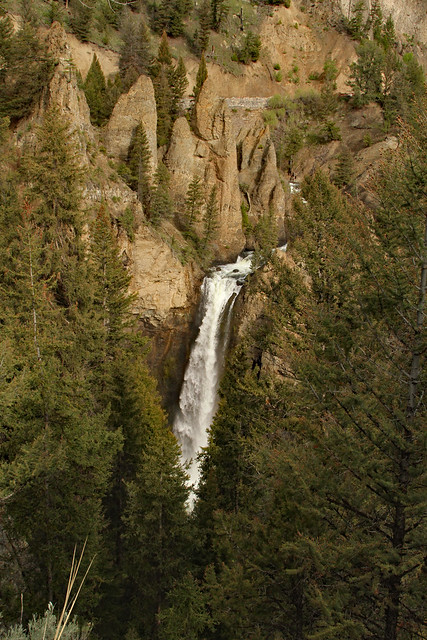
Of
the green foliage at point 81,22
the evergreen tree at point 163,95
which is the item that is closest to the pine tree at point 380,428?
the evergreen tree at point 163,95

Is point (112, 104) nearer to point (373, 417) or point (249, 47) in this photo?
point (249, 47)

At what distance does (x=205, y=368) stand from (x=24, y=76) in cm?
2176

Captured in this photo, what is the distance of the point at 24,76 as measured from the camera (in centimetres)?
2650

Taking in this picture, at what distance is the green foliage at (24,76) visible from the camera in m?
26.4

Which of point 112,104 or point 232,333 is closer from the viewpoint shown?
point 232,333

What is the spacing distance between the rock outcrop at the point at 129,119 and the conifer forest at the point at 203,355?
Result: 16 cm

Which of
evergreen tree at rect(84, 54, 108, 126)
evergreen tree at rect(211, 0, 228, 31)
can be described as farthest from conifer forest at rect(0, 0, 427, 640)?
evergreen tree at rect(211, 0, 228, 31)

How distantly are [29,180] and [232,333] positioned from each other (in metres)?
14.6

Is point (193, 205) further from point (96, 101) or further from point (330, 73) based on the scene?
point (330, 73)

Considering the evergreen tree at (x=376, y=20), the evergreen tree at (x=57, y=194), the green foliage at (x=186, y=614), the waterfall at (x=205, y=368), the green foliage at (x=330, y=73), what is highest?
the evergreen tree at (x=376, y=20)

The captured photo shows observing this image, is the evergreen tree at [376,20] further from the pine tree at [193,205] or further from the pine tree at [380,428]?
the pine tree at [380,428]

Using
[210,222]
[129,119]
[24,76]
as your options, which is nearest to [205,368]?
[210,222]

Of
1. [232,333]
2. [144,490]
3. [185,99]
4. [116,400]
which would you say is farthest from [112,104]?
[144,490]

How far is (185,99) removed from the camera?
141 ft
